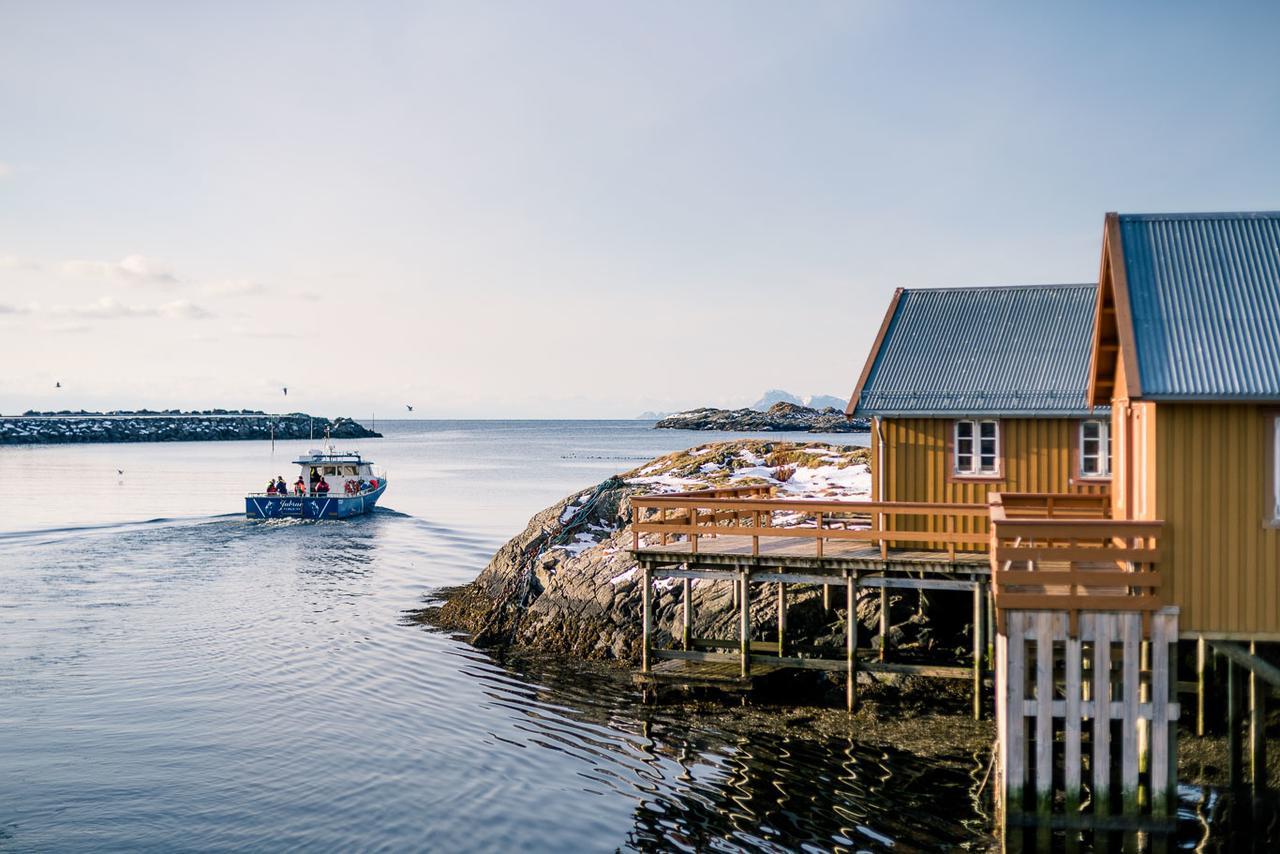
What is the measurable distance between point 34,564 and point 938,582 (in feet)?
118

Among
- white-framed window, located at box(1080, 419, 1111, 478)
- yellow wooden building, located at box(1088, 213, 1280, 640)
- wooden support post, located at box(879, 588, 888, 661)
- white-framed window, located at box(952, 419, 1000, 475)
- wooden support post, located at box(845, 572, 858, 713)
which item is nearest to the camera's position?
yellow wooden building, located at box(1088, 213, 1280, 640)

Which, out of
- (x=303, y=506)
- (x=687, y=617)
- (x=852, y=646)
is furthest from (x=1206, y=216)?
(x=303, y=506)

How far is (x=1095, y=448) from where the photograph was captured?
20906mm

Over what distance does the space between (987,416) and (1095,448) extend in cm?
226

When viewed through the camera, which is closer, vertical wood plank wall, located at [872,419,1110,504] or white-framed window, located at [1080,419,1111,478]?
white-framed window, located at [1080,419,1111,478]

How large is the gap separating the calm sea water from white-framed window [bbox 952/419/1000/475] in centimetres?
689

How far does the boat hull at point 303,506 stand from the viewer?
180 feet

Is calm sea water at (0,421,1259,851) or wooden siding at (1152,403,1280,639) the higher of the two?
wooden siding at (1152,403,1280,639)

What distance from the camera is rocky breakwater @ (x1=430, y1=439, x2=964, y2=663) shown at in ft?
73.4

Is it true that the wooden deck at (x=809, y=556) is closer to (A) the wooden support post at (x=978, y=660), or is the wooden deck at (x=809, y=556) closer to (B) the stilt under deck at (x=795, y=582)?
(B) the stilt under deck at (x=795, y=582)

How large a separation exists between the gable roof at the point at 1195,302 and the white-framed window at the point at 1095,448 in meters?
4.98

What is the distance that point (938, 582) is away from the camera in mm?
18516

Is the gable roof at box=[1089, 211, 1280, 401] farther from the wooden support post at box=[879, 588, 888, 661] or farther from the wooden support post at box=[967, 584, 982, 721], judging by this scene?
the wooden support post at box=[879, 588, 888, 661]

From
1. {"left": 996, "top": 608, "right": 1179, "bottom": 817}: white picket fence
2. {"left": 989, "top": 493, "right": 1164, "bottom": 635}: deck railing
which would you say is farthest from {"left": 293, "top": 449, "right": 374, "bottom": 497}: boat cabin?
{"left": 996, "top": 608, "right": 1179, "bottom": 817}: white picket fence
